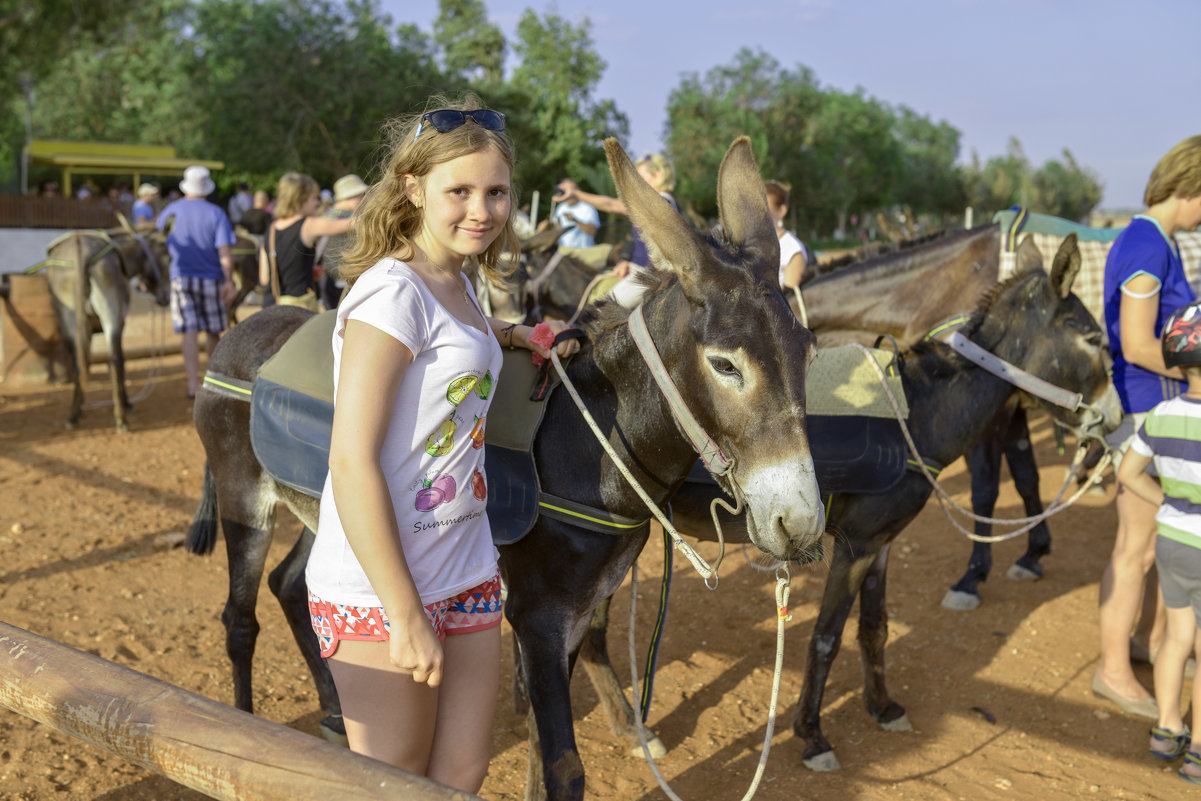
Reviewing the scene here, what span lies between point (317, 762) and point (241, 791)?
0.60 ft

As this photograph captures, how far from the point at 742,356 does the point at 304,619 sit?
246 centimetres

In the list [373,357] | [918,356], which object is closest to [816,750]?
[918,356]

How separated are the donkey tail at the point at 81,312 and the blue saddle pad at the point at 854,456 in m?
7.83

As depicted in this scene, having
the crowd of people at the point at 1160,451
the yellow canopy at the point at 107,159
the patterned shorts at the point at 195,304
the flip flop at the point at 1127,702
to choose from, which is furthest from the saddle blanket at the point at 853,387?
the yellow canopy at the point at 107,159

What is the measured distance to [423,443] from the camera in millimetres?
1745

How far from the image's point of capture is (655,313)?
2359 millimetres

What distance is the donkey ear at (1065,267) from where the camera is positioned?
3926 millimetres

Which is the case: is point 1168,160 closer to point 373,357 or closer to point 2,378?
point 373,357

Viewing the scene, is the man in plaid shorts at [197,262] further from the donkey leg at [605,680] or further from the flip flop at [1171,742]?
the flip flop at [1171,742]

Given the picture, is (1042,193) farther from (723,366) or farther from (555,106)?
(723,366)

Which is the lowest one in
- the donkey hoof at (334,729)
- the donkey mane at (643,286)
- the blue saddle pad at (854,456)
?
the donkey hoof at (334,729)

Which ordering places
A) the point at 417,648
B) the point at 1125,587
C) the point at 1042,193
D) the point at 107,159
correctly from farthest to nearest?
the point at 1042,193 < the point at 107,159 < the point at 1125,587 < the point at 417,648

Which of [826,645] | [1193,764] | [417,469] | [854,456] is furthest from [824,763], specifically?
[417,469]

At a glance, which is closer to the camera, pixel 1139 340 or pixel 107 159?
pixel 1139 340
